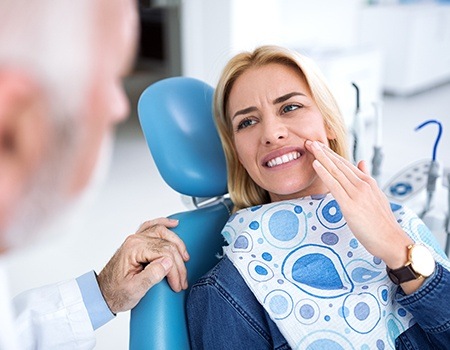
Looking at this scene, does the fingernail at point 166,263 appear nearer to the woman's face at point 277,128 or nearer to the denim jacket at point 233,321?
the denim jacket at point 233,321

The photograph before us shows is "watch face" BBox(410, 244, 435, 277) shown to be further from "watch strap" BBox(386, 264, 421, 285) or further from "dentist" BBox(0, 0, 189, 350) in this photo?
"dentist" BBox(0, 0, 189, 350)

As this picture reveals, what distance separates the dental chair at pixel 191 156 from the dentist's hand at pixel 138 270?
95 millimetres

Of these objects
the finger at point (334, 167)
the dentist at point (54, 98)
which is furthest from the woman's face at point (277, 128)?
the dentist at point (54, 98)

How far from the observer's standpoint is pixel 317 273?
1027mm

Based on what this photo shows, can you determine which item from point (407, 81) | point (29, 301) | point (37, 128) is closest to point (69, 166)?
point (37, 128)

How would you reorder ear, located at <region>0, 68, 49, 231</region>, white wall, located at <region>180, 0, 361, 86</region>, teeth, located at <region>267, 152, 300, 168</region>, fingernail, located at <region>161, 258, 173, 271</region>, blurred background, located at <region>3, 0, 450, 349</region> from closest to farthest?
ear, located at <region>0, 68, 49, 231</region>
fingernail, located at <region>161, 258, 173, 271</region>
teeth, located at <region>267, 152, 300, 168</region>
blurred background, located at <region>3, 0, 450, 349</region>
white wall, located at <region>180, 0, 361, 86</region>

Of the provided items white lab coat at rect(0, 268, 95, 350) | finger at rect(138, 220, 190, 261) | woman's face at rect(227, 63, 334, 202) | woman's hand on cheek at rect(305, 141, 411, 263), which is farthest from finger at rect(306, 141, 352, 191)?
white lab coat at rect(0, 268, 95, 350)

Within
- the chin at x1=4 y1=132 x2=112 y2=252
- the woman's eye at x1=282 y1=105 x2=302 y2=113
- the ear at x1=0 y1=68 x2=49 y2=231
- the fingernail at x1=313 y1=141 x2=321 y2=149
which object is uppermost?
the ear at x1=0 y1=68 x2=49 y2=231

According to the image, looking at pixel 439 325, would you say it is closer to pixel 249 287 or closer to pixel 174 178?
pixel 249 287

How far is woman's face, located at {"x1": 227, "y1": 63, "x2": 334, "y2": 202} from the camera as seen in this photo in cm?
110

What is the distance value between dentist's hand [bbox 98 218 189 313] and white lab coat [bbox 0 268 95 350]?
0.20ft

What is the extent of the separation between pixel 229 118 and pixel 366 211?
0.48 metres

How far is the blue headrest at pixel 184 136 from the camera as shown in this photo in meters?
1.21

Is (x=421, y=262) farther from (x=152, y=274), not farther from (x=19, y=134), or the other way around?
(x=19, y=134)
